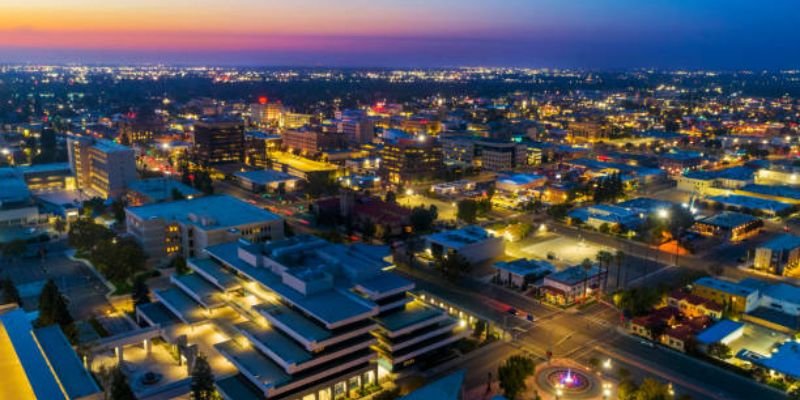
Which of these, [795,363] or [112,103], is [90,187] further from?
[112,103]

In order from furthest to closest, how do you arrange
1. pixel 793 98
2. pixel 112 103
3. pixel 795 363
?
pixel 793 98 → pixel 112 103 → pixel 795 363

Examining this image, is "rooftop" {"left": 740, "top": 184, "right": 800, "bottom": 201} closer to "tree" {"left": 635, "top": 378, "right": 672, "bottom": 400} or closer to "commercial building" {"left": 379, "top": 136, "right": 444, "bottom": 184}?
"commercial building" {"left": 379, "top": 136, "right": 444, "bottom": 184}

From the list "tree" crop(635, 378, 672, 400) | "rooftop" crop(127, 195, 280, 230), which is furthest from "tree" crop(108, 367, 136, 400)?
"tree" crop(635, 378, 672, 400)

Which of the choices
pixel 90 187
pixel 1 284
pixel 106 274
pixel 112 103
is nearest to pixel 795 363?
pixel 106 274

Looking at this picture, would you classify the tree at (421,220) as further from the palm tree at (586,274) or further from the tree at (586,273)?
the palm tree at (586,274)

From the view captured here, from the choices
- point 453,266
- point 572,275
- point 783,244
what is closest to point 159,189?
point 453,266

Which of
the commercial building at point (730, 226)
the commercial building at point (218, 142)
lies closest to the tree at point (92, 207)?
the commercial building at point (218, 142)

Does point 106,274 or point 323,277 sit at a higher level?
point 323,277
